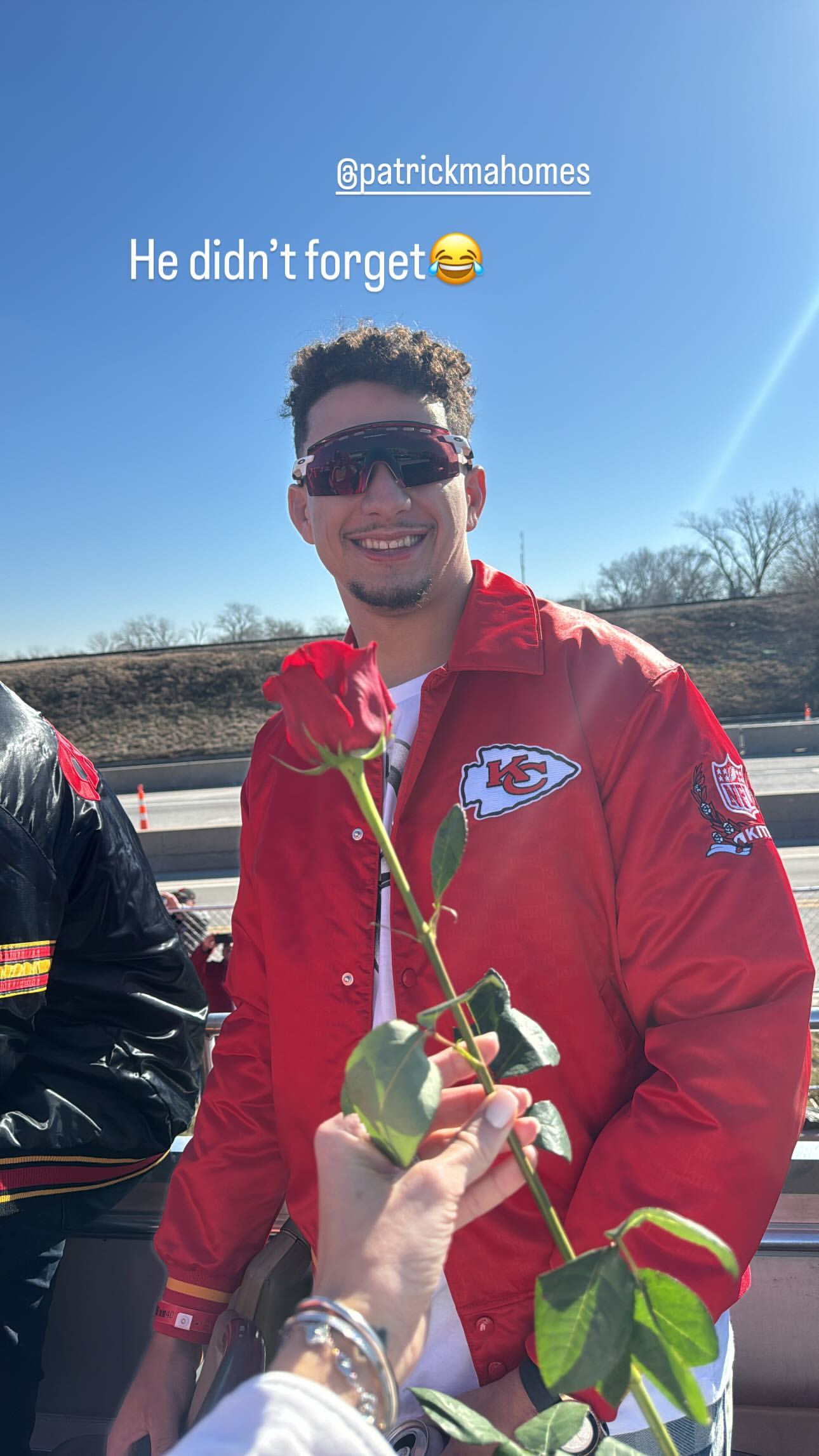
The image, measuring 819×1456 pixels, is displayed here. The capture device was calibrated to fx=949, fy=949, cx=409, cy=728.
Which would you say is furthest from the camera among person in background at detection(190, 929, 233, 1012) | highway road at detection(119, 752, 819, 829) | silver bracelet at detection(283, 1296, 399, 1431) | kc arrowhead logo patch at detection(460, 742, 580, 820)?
highway road at detection(119, 752, 819, 829)

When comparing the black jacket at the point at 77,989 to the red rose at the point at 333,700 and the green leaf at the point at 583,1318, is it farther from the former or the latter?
the green leaf at the point at 583,1318

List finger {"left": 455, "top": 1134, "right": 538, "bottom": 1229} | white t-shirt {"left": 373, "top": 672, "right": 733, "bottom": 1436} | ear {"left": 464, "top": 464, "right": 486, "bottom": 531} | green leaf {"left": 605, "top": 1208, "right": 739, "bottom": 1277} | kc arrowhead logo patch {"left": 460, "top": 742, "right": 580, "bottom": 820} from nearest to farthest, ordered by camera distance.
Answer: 1. green leaf {"left": 605, "top": 1208, "right": 739, "bottom": 1277}
2. finger {"left": 455, "top": 1134, "right": 538, "bottom": 1229}
3. white t-shirt {"left": 373, "top": 672, "right": 733, "bottom": 1436}
4. kc arrowhead logo patch {"left": 460, "top": 742, "right": 580, "bottom": 820}
5. ear {"left": 464, "top": 464, "right": 486, "bottom": 531}

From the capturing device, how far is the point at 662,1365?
65 cm

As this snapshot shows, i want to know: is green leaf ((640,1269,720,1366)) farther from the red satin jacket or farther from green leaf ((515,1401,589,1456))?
the red satin jacket

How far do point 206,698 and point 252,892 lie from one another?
36475 millimetres

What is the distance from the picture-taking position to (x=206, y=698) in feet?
123

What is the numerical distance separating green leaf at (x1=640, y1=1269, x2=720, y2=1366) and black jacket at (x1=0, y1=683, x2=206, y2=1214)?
1.44 m

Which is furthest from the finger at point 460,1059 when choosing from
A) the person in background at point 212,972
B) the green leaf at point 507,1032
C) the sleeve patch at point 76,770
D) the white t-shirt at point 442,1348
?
the person in background at point 212,972

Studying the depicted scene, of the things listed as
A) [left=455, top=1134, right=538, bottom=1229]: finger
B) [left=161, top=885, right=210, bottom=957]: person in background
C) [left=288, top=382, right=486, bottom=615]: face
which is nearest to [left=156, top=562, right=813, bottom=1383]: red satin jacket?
[left=288, top=382, right=486, bottom=615]: face

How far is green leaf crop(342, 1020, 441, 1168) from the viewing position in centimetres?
65

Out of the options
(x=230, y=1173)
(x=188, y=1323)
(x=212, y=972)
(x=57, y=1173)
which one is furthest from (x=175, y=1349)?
(x=212, y=972)

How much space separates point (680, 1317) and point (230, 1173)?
4.29ft

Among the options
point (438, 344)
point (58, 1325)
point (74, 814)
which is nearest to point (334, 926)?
point (74, 814)

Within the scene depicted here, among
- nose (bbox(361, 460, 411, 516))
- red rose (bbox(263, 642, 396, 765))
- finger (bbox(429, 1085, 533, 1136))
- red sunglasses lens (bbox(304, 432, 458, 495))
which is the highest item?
red sunglasses lens (bbox(304, 432, 458, 495))
